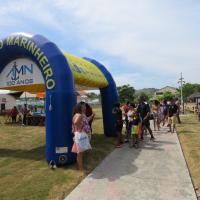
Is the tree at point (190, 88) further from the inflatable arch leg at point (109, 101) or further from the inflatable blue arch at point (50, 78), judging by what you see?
the inflatable blue arch at point (50, 78)

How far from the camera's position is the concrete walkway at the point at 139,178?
5.59 metres

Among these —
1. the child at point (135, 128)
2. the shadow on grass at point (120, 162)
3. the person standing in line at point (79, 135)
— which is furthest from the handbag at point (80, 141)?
the child at point (135, 128)

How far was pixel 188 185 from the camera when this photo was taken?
6.11 metres

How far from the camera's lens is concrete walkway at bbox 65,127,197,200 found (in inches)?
220

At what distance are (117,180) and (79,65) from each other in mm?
4886

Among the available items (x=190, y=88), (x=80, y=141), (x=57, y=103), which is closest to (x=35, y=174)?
(x=80, y=141)

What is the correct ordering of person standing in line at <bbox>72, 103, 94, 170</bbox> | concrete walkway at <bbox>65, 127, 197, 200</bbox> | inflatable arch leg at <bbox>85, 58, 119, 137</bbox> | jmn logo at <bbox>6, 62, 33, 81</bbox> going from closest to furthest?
concrete walkway at <bbox>65, 127, 197, 200</bbox> → person standing in line at <bbox>72, 103, 94, 170</bbox> → jmn logo at <bbox>6, 62, 33, 81</bbox> → inflatable arch leg at <bbox>85, 58, 119, 137</bbox>

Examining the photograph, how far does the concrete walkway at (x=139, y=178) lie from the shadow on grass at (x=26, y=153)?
2.19 metres

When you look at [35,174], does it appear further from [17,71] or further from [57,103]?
[17,71]

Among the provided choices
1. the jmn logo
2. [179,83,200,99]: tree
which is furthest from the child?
[179,83,200,99]: tree

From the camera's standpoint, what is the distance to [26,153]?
980 cm

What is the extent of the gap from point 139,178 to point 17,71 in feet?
16.6

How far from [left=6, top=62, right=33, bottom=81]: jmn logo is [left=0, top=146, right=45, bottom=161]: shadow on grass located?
7.83 ft

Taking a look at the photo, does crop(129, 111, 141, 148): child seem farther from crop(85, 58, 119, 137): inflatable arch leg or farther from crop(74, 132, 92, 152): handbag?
crop(74, 132, 92, 152): handbag
